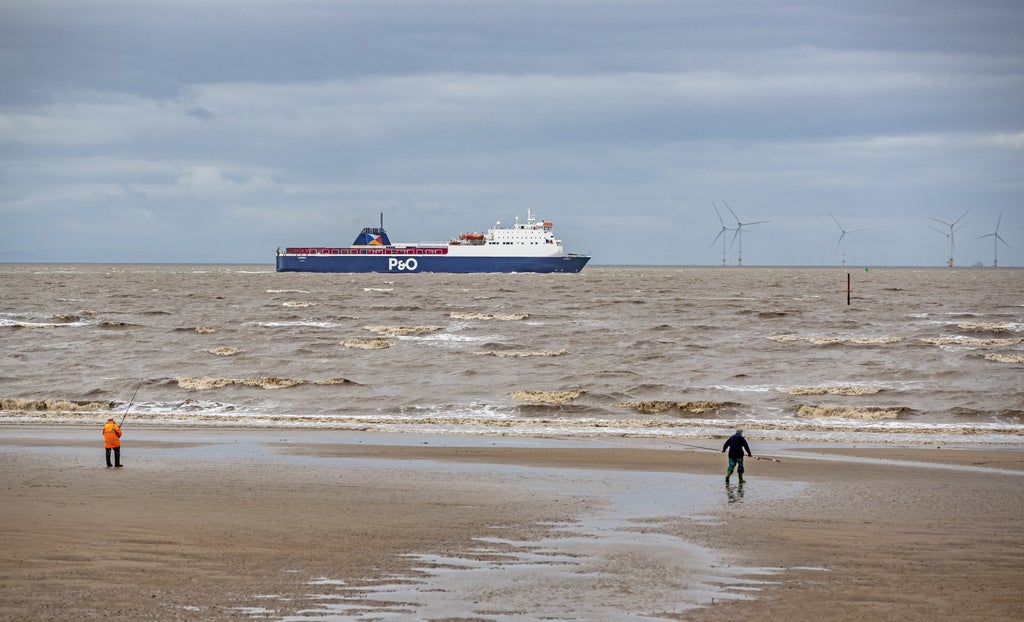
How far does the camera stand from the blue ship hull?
184125mm

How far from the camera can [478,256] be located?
609ft

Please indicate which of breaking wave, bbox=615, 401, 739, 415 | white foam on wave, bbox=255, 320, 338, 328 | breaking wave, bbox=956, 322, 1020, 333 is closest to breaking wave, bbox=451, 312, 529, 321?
white foam on wave, bbox=255, 320, 338, 328

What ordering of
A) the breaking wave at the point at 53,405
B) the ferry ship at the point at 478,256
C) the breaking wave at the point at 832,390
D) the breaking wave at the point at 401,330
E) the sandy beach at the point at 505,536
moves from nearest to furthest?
the sandy beach at the point at 505,536, the breaking wave at the point at 53,405, the breaking wave at the point at 832,390, the breaking wave at the point at 401,330, the ferry ship at the point at 478,256

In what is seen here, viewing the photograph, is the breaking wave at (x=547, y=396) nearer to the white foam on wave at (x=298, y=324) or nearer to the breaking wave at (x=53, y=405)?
the breaking wave at (x=53, y=405)

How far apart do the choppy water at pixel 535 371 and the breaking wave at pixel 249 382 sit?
14cm

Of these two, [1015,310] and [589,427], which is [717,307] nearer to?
[1015,310]

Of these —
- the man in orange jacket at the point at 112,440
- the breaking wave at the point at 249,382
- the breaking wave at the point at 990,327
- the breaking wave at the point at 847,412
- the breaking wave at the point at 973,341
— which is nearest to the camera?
the man in orange jacket at the point at 112,440

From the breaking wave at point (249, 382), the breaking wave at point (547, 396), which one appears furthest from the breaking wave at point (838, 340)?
the breaking wave at point (249, 382)

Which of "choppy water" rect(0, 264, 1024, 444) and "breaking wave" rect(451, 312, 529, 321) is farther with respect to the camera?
"breaking wave" rect(451, 312, 529, 321)

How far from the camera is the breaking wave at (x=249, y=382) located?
40156mm

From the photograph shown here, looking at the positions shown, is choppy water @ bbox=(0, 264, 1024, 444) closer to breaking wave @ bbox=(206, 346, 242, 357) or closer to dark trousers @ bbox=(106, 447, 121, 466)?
breaking wave @ bbox=(206, 346, 242, 357)

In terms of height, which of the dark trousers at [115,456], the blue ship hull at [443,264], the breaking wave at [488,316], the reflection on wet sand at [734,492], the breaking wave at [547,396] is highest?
the blue ship hull at [443,264]

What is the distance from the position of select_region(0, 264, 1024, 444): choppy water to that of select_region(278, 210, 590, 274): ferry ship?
4241 inches

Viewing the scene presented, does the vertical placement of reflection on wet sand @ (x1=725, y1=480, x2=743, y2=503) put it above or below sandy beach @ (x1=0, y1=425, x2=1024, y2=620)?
below
